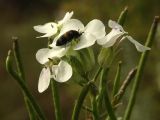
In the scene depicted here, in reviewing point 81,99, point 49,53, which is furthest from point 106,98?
point 49,53

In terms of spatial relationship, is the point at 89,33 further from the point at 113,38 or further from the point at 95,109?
the point at 95,109

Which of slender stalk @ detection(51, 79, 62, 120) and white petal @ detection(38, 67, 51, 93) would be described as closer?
white petal @ detection(38, 67, 51, 93)

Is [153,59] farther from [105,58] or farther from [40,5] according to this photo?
[40,5]

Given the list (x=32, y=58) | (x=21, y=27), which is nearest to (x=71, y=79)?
(x=32, y=58)

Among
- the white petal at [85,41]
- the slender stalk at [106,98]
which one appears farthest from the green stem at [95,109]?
the white petal at [85,41]

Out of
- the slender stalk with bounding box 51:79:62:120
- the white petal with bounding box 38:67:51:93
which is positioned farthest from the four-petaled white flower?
the slender stalk with bounding box 51:79:62:120

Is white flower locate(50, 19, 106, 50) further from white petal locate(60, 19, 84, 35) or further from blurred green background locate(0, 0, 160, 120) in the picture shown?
blurred green background locate(0, 0, 160, 120)

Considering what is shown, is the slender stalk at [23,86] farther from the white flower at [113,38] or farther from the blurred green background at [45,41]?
the white flower at [113,38]
